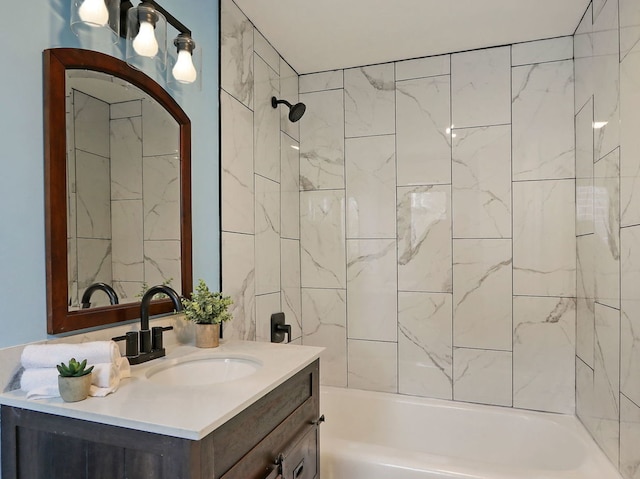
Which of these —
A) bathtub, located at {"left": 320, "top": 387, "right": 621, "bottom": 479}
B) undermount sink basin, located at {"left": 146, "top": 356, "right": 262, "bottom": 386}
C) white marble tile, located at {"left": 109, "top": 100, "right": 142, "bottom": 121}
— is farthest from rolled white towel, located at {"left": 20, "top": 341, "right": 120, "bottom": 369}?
bathtub, located at {"left": 320, "top": 387, "right": 621, "bottom": 479}

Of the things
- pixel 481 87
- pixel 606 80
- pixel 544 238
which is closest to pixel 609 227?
pixel 544 238

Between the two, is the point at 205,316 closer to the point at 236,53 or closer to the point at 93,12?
the point at 93,12

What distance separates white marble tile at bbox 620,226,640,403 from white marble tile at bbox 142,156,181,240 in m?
1.72

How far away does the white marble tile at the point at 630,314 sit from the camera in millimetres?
1496

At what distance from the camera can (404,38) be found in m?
2.31

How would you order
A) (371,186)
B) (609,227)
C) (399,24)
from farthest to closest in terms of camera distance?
(371,186) < (399,24) < (609,227)

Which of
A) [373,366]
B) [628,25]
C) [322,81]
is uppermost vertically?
[322,81]

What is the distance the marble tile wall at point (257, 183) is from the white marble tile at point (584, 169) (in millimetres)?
1604

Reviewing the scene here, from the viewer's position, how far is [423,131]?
2.53 metres

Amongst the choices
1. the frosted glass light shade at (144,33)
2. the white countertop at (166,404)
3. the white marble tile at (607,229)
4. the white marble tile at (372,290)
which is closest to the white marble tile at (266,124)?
the white marble tile at (372,290)

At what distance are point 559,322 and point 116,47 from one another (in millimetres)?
2425

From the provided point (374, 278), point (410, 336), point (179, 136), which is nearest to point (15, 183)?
point (179, 136)

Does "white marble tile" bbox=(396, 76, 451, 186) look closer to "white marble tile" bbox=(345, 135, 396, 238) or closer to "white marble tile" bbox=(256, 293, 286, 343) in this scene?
"white marble tile" bbox=(345, 135, 396, 238)

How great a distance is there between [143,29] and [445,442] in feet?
8.01
